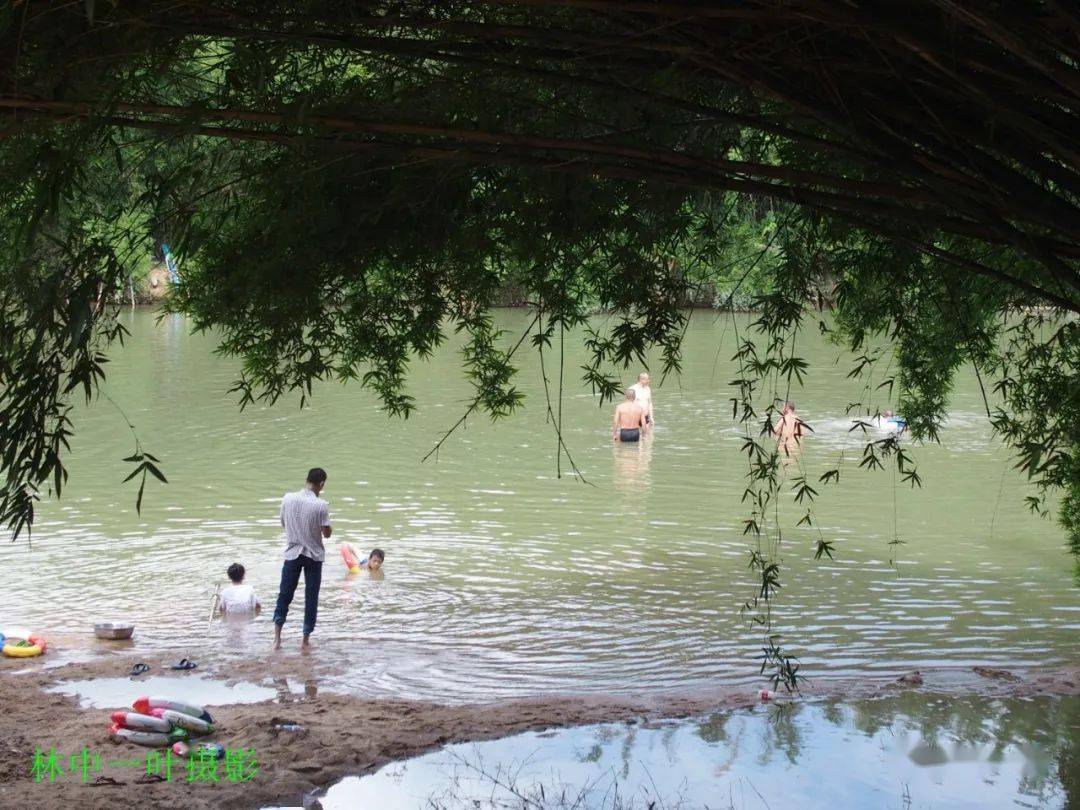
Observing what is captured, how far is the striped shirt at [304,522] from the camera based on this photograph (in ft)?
29.3

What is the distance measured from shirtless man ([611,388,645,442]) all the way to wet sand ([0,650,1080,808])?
9493 mm

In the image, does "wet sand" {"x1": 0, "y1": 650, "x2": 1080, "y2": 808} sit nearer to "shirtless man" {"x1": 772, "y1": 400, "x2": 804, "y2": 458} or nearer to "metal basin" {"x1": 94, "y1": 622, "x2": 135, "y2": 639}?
"metal basin" {"x1": 94, "y1": 622, "x2": 135, "y2": 639}

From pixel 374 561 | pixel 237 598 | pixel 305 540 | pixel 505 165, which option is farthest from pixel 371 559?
pixel 505 165

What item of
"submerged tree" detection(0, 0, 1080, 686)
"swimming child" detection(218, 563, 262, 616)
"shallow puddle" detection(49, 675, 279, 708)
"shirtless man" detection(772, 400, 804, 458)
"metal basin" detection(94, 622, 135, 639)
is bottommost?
"shallow puddle" detection(49, 675, 279, 708)

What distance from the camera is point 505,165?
193 inches

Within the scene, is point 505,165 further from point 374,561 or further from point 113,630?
point 374,561

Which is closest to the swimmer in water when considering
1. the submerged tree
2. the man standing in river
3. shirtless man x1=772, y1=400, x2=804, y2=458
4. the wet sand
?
the man standing in river

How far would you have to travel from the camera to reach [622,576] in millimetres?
11664

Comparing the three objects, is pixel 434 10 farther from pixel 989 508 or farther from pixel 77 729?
pixel 989 508

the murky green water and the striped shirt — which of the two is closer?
the striped shirt

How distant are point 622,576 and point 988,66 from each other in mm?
8604

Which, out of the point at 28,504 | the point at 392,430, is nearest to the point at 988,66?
the point at 28,504

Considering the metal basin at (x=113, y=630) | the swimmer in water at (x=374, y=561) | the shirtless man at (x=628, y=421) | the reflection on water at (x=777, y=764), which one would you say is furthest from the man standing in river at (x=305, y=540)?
the shirtless man at (x=628, y=421)

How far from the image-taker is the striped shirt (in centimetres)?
895
